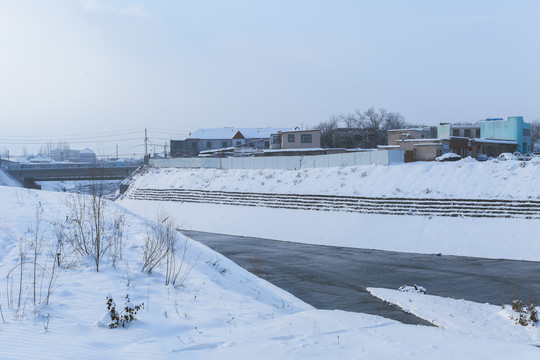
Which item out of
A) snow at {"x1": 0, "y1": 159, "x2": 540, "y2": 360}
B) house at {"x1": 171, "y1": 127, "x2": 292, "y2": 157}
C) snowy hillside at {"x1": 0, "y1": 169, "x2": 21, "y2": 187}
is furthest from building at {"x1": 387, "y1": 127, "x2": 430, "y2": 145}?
snowy hillside at {"x1": 0, "y1": 169, "x2": 21, "y2": 187}

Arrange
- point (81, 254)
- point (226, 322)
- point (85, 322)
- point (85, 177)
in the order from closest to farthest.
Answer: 1. point (85, 322)
2. point (226, 322)
3. point (81, 254)
4. point (85, 177)

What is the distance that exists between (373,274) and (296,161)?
2851cm

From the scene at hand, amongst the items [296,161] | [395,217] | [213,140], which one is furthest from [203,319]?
[213,140]

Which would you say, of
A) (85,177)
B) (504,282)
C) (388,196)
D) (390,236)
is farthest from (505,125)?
(85,177)

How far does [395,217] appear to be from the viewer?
111 ft

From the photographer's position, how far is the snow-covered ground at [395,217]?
2869cm

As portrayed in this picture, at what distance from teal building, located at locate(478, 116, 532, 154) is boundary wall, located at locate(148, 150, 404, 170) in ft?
124

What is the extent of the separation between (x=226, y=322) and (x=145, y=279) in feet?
11.5

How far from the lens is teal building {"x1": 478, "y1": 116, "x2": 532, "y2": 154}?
72.9m

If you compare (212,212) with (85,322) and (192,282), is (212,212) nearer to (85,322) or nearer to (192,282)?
(192,282)

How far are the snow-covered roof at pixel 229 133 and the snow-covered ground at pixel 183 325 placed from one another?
Result: 84.3 m

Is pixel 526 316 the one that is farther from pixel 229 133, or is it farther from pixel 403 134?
pixel 229 133

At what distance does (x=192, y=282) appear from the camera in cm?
1408

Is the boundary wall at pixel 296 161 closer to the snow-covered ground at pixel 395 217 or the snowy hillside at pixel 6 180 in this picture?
the snow-covered ground at pixel 395 217
